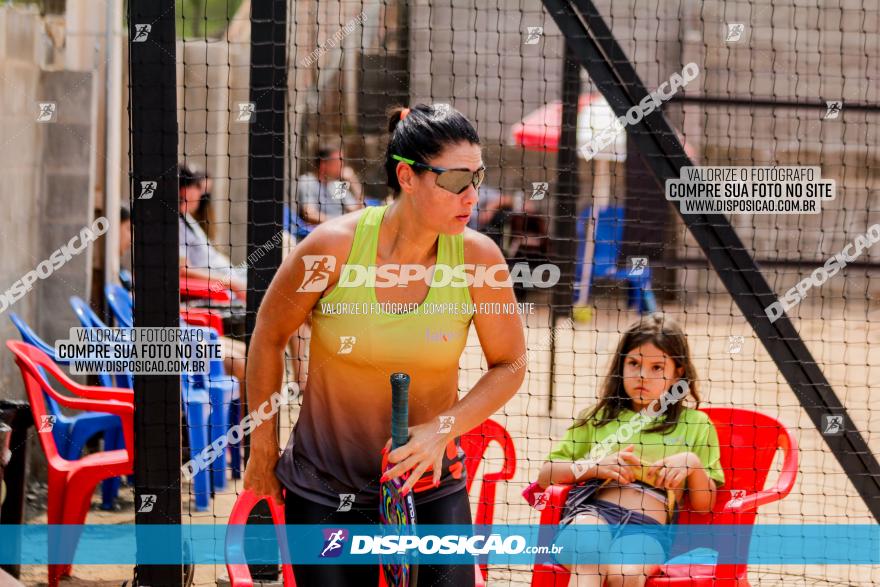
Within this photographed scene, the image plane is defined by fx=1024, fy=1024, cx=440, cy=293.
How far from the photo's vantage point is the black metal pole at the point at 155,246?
2.98 meters

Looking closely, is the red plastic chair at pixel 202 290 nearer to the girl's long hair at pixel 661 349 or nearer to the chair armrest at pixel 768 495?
the girl's long hair at pixel 661 349

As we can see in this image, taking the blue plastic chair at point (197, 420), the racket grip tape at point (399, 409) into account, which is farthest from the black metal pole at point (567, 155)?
the racket grip tape at point (399, 409)

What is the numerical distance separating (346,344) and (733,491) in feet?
5.03

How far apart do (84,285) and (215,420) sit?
4.99 ft

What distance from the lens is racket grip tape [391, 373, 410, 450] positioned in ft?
7.86

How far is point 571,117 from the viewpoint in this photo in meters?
6.10

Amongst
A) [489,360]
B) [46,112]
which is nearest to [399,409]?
[489,360]

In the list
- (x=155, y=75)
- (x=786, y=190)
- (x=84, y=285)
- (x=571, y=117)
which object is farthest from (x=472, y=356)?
(x=155, y=75)

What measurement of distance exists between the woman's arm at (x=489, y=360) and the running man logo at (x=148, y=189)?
976mm

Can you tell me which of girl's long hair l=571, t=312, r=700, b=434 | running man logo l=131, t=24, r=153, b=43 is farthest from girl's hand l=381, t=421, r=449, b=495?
running man logo l=131, t=24, r=153, b=43

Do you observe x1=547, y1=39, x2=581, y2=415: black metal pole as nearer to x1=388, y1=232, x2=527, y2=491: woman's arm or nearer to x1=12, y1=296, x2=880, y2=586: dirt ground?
x1=12, y1=296, x2=880, y2=586: dirt ground

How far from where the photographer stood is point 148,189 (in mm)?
3004

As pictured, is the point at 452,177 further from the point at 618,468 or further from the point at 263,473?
the point at 618,468

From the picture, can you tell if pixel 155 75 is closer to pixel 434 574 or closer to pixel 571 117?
pixel 434 574
